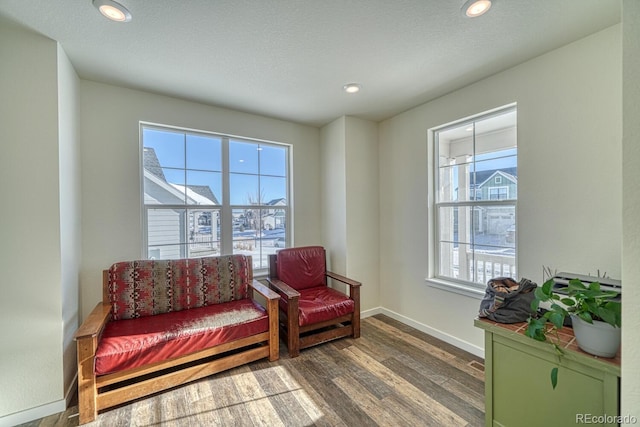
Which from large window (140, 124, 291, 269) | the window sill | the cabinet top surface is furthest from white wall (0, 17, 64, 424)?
the window sill

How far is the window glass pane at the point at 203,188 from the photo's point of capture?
2961 millimetres

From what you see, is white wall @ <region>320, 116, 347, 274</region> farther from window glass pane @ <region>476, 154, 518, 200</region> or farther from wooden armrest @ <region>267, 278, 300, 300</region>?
window glass pane @ <region>476, 154, 518, 200</region>

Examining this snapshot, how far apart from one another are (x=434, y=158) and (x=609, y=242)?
1.60 m

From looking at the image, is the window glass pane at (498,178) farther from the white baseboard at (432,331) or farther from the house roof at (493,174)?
the white baseboard at (432,331)

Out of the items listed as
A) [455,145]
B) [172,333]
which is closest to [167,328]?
[172,333]

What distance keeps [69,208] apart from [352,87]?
2587 mm

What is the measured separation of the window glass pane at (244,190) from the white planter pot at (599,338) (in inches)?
119

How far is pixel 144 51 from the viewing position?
2.00 m

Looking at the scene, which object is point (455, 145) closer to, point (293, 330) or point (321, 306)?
point (321, 306)

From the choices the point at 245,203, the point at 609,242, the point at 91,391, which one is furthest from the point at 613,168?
the point at 91,391

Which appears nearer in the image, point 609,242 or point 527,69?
point 609,242

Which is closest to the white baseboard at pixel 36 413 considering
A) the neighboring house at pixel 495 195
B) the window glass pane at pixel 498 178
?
the neighboring house at pixel 495 195

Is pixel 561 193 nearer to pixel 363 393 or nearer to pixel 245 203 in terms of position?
pixel 363 393

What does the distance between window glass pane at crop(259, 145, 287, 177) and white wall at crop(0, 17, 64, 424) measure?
6.35ft
